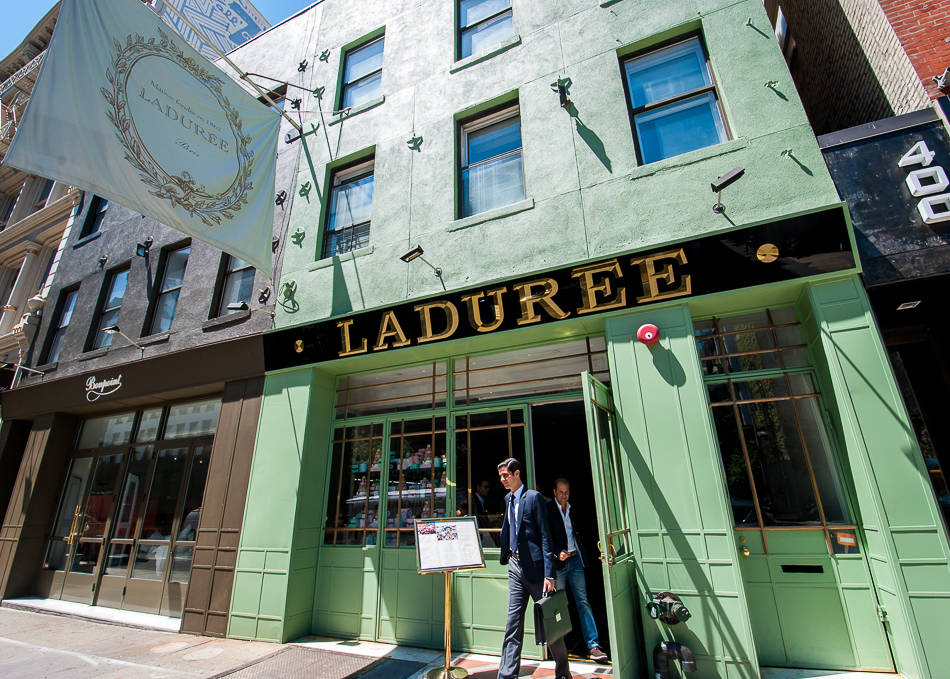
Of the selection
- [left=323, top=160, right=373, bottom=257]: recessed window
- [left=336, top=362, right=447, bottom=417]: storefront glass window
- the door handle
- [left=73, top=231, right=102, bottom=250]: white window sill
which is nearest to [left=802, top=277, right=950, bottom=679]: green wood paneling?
the door handle

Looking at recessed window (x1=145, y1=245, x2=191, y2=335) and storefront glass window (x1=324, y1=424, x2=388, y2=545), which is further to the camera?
recessed window (x1=145, y1=245, x2=191, y2=335)

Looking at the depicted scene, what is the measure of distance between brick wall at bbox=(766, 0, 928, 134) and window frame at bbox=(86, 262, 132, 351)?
1529 centimetres

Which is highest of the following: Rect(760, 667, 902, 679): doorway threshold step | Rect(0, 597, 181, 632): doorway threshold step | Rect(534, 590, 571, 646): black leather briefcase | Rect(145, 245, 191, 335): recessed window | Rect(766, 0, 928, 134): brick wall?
Rect(766, 0, 928, 134): brick wall

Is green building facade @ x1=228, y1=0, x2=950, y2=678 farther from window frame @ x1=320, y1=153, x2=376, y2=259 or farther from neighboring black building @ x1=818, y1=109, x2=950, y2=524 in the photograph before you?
neighboring black building @ x1=818, y1=109, x2=950, y2=524

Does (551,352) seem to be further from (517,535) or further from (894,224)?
(894,224)

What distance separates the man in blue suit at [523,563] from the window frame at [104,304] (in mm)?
11030

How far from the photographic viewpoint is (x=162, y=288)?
→ 10.7 metres

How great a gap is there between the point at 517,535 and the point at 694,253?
3836 millimetres

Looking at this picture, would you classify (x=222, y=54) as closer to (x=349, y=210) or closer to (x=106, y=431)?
(x=349, y=210)

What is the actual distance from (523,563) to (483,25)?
30.9 feet

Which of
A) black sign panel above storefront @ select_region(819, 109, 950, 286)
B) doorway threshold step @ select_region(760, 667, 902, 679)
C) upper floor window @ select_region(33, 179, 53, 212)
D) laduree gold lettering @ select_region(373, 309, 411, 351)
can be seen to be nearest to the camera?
doorway threshold step @ select_region(760, 667, 902, 679)

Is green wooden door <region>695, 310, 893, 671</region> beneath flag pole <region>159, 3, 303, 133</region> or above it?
beneath

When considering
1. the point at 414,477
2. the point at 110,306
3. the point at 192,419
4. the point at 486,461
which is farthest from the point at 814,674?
the point at 110,306

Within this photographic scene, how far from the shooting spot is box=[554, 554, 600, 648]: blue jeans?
18.1ft
